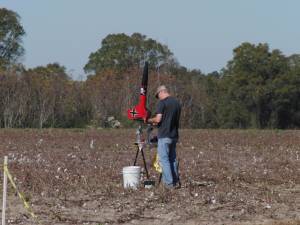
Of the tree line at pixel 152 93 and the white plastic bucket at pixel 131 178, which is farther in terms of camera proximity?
the tree line at pixel 152 93

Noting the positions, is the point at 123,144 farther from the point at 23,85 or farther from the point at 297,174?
the point at 23,85

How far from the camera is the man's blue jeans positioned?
12.0m

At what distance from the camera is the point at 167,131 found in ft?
39.9

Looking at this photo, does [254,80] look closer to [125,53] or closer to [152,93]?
[152,93]

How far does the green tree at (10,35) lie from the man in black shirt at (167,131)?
54849 millimetres

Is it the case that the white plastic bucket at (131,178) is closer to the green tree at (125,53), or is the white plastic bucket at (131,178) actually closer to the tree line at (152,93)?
the tree line at (152,93)

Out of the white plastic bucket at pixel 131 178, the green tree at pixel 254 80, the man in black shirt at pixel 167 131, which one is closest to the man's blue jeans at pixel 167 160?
the man in black shirt at pixel 167 131

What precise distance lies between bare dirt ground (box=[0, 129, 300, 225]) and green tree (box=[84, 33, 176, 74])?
56.0 metres

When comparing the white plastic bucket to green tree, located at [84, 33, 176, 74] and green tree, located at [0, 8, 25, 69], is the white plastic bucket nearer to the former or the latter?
green tree, located at [0, 8, 25, 69]

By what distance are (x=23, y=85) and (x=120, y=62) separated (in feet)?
95.3

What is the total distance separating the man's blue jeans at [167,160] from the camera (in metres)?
12.0

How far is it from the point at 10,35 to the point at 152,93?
21.9 metres

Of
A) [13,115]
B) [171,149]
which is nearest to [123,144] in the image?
[171,149]

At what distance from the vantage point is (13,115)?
156 feet
